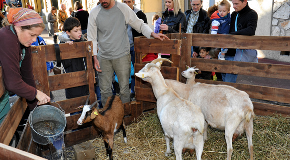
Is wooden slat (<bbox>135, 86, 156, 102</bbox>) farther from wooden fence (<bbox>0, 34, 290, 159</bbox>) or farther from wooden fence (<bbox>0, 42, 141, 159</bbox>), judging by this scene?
wooden fence (<bbox>0, 42, 141, 159</bbox>)

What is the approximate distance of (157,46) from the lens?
5.07 metres

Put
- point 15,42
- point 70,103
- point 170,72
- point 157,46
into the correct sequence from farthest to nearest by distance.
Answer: point 170,72, point 157,46, point 70,103, point 15,42

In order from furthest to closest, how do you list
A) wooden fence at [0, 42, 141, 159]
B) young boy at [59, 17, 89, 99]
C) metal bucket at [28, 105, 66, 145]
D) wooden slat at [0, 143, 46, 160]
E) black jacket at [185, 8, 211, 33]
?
black jacket at [185, 8, 211, 33] < young boy at [59, 17, 89, 99] < wooden fence at [0, 42, 141, 159] < metal bucket at [28, 105, 66, 145] < wooden slat at [0, 143, 46, 160]

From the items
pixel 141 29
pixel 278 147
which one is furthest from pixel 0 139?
pixel 278 147

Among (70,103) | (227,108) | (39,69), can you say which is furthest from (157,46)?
(39,69)

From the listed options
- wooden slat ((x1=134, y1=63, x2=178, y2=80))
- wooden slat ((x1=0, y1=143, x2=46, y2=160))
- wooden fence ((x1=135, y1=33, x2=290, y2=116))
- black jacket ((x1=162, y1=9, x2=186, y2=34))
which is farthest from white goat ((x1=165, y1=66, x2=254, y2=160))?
wooden slat ((x1=0, y1=143, x2=46, y2=160))

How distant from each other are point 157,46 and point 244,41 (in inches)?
65.5

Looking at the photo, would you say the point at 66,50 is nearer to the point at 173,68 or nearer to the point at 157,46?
the point at 157,46

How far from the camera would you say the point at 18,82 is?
2975 millimetres

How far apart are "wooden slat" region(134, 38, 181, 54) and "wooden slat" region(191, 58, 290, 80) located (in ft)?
2.00

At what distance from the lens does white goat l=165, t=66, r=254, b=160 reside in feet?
12.6

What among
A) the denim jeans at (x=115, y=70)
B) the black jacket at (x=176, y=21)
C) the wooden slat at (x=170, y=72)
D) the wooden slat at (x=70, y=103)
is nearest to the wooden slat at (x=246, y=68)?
the wooden slat at (x=170, y=72)

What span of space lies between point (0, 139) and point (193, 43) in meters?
3.86

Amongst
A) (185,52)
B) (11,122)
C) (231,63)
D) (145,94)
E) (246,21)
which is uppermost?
(246,21)
